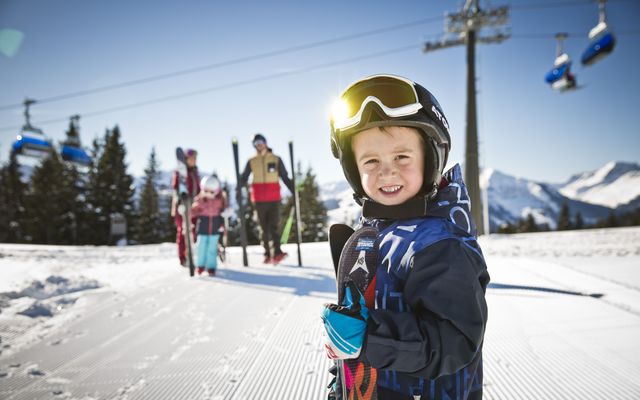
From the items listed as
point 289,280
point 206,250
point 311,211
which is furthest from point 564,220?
point 206,250

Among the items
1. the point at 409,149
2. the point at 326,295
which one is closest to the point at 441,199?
the point at 409,149

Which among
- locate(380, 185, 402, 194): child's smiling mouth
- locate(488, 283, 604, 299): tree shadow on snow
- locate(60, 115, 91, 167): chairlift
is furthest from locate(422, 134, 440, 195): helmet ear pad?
locate(60, 115, 91, 167): chairlift

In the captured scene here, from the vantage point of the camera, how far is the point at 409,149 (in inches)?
42.5

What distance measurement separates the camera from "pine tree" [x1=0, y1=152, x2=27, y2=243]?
2888 cm

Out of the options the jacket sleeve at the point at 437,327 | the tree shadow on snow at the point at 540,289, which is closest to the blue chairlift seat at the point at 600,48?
the tree shadow on snow at the point at 540,289

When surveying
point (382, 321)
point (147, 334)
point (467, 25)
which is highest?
point (467, 25)

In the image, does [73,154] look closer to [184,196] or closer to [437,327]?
[184,196]

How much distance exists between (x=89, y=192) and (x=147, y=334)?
32.8m

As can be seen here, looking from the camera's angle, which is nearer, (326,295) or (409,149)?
(409,149)

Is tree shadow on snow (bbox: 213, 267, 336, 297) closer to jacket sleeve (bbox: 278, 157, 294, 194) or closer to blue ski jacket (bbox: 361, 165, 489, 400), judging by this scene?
jacket sleeve (bbox: 278, 157, 294, 194)

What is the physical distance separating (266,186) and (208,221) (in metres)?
1.28

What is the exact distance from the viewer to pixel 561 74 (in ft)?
36.5

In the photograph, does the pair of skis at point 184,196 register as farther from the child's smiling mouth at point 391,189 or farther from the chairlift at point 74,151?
the chairlift at point 74,151

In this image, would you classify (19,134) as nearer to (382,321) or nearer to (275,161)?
(275,161)
